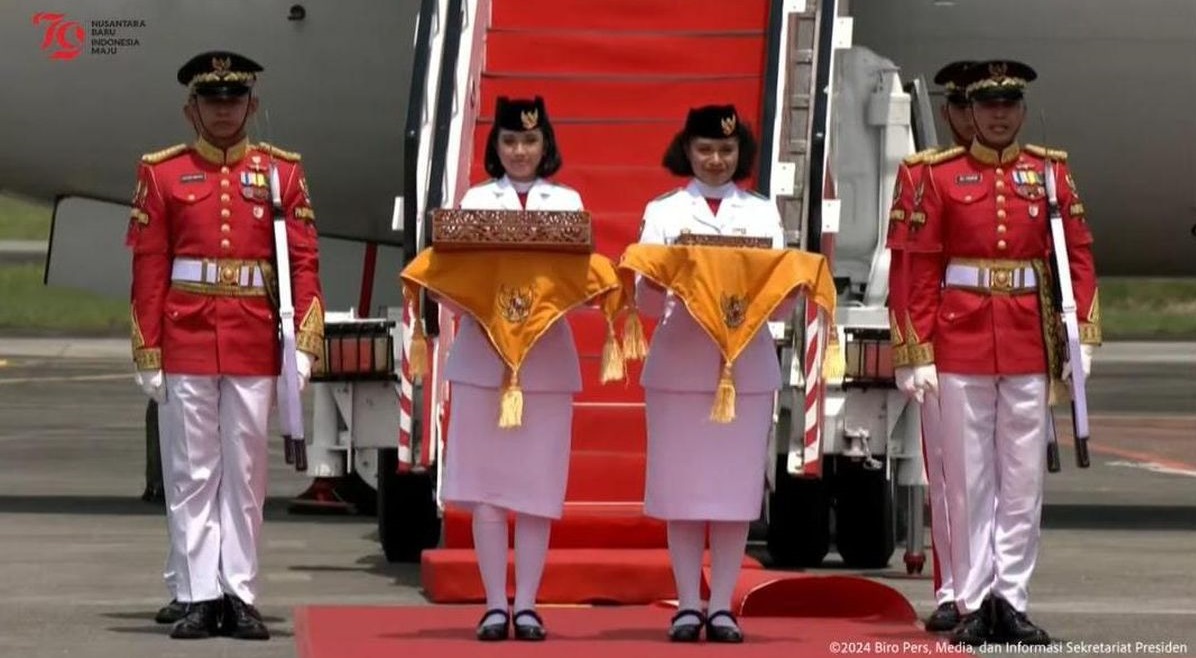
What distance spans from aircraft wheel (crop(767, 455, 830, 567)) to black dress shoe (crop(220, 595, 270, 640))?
382 centimetres

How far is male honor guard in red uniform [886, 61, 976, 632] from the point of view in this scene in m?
11.7

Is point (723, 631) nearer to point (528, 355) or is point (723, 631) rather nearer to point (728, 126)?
point (528, 355)

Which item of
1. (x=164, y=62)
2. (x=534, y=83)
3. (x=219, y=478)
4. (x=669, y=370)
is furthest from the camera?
(x=164, y=62)

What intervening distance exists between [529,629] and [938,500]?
1.74m

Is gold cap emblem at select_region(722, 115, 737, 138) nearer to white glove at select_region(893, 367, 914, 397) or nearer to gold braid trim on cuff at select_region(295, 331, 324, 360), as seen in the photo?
white glove at select_region(893, 367, 914, 397)

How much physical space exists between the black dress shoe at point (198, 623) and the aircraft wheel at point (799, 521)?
391 centimetres

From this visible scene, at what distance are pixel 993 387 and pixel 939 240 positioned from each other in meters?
0.57

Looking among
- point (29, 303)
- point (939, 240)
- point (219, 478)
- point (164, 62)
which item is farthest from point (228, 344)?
point (29, 303)

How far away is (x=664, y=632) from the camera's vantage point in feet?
38.0

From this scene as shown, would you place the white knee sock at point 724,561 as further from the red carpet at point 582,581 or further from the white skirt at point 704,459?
the red carpet at point 582,581

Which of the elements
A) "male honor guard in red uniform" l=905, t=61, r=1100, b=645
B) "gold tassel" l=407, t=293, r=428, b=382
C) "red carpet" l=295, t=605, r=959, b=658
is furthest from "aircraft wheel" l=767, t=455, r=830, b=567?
"gold tassel" l=407, t=293, r=428, b=382

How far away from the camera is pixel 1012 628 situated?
11.5 m

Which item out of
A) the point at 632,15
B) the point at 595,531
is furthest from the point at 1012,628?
the point at 632,15

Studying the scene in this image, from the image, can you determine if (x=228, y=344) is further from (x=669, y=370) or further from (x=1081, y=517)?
(x=1081, y=517)
